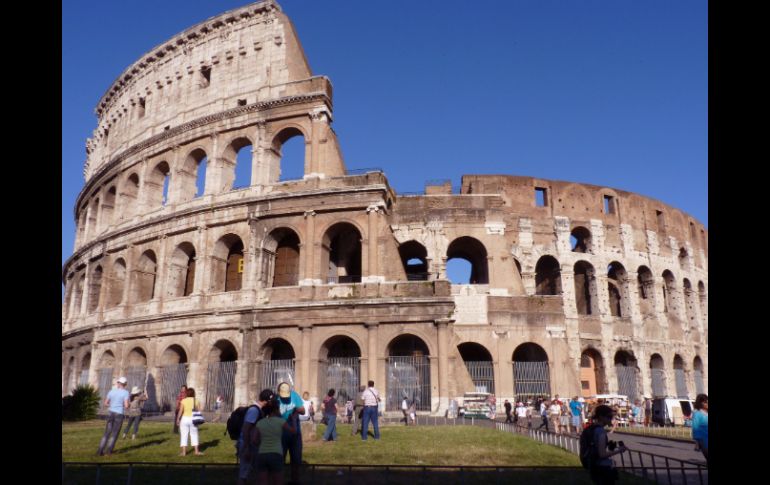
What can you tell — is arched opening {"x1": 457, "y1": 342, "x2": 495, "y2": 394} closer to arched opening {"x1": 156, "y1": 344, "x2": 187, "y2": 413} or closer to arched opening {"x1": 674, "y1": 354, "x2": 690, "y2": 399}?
arched opening {"x1": 156, "y1": 344, "x2": 187, "y2": 413}

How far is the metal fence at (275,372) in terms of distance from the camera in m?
18.8

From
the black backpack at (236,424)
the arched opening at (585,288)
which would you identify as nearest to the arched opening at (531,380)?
the arched opening at (585,288)

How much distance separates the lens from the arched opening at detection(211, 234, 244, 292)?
21.3m

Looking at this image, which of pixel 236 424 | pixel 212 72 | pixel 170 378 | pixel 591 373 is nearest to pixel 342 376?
pixel 170 378

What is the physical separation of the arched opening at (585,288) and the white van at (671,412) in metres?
6.28

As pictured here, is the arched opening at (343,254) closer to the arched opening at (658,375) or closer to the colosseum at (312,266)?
the colosseum at (312,266)

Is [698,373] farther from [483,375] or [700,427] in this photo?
[700,427]

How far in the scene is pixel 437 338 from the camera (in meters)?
17.9

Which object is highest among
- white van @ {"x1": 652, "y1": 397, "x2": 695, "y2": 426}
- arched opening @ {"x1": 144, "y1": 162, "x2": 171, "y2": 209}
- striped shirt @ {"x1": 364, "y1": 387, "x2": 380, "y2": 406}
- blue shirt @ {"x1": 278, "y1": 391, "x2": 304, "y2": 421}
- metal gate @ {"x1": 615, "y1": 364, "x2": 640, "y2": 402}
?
arched opening @ {"x1": 144, "y1": 162, "x2": 171, "y2": 209}

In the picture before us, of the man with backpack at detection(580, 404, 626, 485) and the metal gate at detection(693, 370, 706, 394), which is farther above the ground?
the man with backpack at detection(580, 404, 626, 485)

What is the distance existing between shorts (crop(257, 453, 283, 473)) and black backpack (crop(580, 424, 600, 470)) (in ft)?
10.1

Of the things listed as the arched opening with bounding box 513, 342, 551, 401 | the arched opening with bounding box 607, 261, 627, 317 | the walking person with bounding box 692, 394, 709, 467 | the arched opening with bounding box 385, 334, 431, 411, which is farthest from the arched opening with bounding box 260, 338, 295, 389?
the arched opening with bounding box 607, 261, 627, 317

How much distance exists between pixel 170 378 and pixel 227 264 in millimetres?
4960

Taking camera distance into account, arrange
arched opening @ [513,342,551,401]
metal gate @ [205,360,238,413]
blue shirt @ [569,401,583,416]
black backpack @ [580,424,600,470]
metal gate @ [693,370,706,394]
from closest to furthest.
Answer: black backpack @ [580,424,600,470] < blue shirt @ [569,401,583,416] < metal gate @ [205,360,238,413] < arched opening @ [513,342,551,401] < metal gate @ [693,370,706,394]
